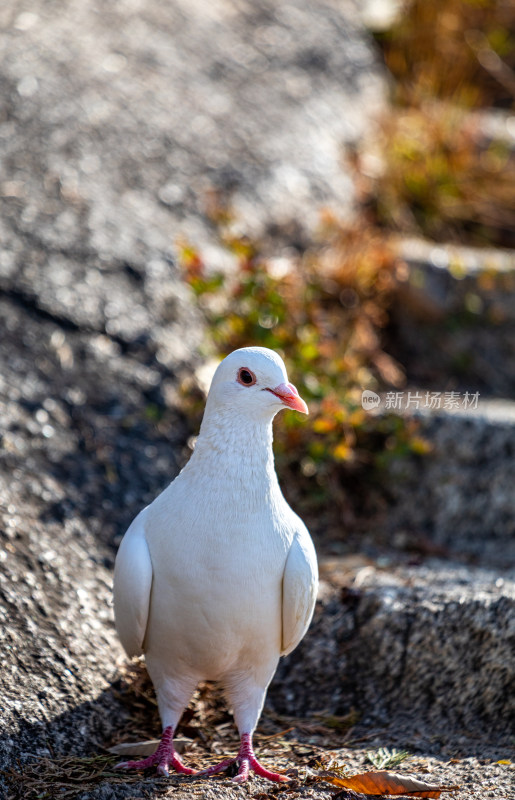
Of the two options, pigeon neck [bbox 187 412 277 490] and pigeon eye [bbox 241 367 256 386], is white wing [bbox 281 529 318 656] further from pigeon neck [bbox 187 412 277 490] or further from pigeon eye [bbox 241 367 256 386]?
pigeon eye [bbox 241 367 256 386]

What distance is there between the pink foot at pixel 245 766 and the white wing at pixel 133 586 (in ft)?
1.39

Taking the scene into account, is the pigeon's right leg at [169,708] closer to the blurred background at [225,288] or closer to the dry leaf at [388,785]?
the blurred background at [225,288]

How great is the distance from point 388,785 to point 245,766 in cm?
42

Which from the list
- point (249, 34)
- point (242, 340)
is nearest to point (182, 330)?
point (242, 340)

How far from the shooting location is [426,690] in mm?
3020

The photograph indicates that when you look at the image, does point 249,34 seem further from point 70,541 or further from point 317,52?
point 70,541

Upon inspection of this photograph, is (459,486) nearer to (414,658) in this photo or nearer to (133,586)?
(414,658)

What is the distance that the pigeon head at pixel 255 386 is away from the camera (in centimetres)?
249

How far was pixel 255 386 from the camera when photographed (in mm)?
2516

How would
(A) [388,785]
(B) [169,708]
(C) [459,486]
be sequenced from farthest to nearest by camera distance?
1. (C) [459,486]
2. (B) [169,708]
3. (A) [388,785]

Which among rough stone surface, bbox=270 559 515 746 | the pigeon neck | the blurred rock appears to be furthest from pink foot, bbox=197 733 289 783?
the blurred rock

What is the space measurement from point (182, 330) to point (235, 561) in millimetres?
1959

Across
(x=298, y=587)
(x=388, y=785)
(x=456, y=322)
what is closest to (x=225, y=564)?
(x=298, y=587)

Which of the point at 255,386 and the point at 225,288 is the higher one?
the point at 255,386
